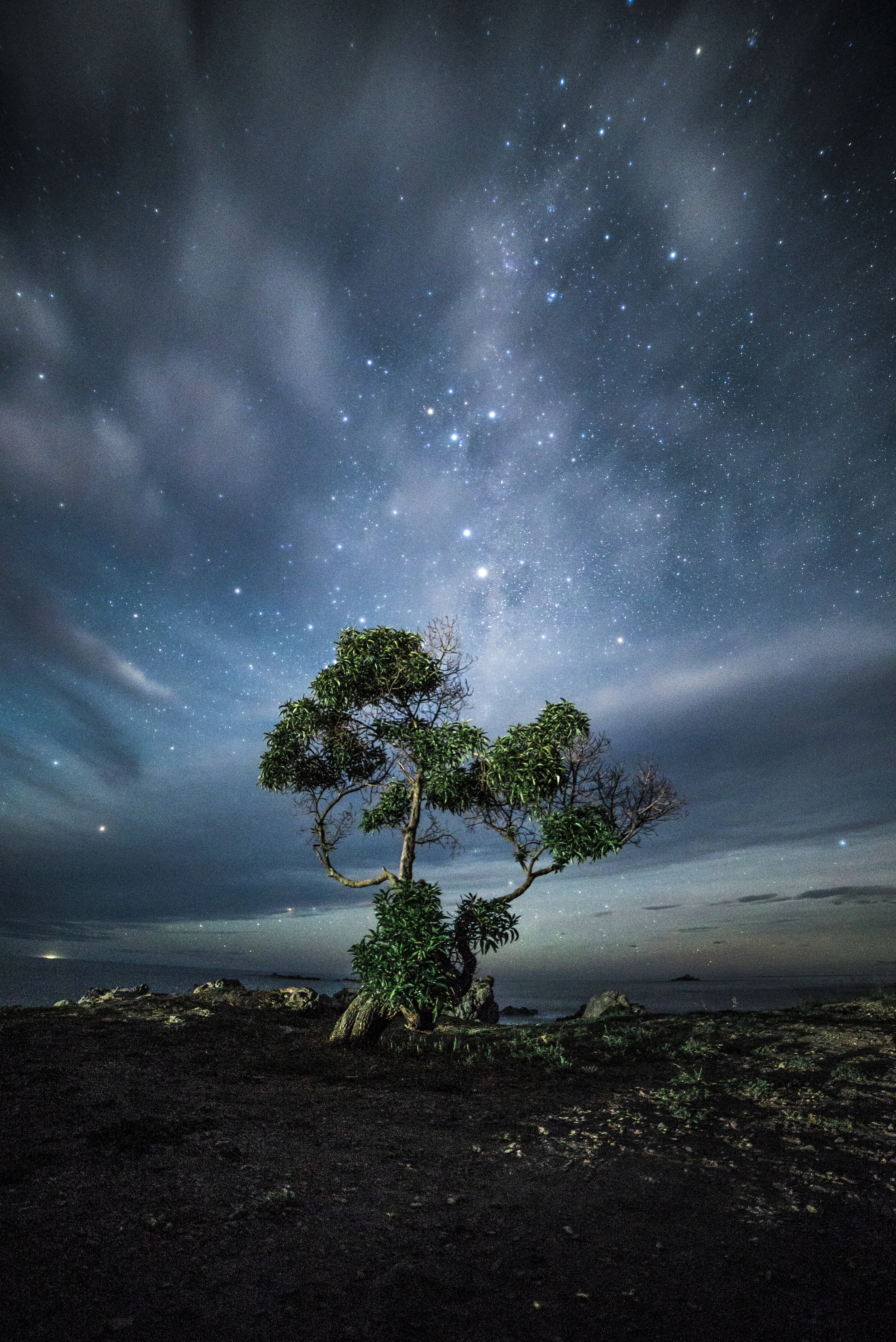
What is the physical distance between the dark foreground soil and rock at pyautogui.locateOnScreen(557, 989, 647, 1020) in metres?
11.6

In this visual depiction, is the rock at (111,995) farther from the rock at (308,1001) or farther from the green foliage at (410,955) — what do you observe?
the green foliage at (410,955)

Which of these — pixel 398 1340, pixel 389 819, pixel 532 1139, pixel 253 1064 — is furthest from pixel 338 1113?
pixel 389 819

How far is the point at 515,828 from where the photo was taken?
15109mm

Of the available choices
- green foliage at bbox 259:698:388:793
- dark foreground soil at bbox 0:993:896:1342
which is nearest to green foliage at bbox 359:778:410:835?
green foliage at bbox 259:698:388:793

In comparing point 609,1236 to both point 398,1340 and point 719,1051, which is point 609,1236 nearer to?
point 398,1340

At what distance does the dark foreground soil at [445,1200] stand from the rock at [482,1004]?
13066mm

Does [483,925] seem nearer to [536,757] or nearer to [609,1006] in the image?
[536,757]

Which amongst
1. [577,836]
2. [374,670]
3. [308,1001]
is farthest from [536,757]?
[308,1001]

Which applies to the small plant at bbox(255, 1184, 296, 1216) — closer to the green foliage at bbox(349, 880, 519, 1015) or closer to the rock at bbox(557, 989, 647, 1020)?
the green foliage at bbox(349, 880, 519, 1015)

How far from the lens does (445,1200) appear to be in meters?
5.26

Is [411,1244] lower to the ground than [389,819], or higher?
lower

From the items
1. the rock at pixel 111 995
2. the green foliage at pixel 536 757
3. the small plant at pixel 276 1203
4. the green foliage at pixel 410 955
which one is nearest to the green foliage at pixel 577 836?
the green foliage at pixel 536 757

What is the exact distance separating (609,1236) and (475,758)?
34.7 ft

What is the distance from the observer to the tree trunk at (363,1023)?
40.6 feet
